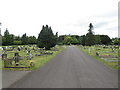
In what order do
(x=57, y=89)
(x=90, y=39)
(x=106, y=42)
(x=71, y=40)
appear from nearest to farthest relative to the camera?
(x=57, y=89), (x=90, y=39), (x=106, y=42), (x=71, y=40)

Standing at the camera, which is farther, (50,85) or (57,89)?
(50,85)

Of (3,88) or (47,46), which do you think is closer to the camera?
(3,88)

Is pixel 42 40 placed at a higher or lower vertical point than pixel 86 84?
higher

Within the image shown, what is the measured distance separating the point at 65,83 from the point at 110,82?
370cm

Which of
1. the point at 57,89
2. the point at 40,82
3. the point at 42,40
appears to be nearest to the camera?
the point at 57,89

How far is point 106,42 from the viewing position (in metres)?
102

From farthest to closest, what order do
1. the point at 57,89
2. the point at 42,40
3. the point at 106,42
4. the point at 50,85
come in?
the point at 106,42 < the point at 42,40 < the point at 50,85 < the point at 57,89

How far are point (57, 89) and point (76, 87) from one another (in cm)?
140

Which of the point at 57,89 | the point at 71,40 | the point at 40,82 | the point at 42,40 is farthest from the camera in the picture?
the point at 71,40

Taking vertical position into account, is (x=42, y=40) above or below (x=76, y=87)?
above

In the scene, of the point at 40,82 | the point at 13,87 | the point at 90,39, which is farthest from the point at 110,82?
the point at 90,39

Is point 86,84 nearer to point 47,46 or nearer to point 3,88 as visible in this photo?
point 3,88

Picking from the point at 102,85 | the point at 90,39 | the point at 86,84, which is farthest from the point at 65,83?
the point at 90,39

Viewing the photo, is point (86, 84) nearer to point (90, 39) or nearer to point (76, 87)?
point (76, 87)
